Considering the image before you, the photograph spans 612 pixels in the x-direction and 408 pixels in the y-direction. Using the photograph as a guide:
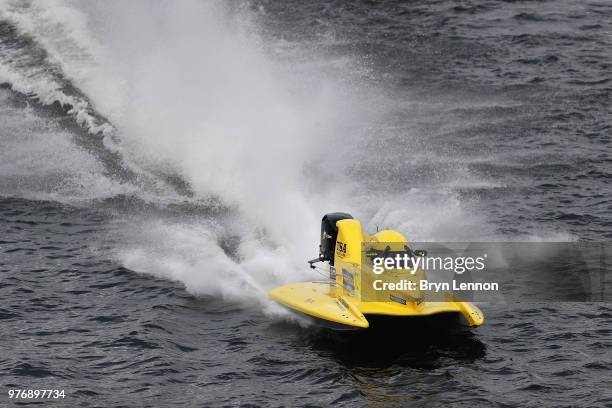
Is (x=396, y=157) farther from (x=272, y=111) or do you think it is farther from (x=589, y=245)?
(x=589, y=245)

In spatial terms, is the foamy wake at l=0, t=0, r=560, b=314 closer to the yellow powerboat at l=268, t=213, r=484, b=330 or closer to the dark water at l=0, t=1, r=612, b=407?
the dark water at l=0, t=1, r=612, b=407

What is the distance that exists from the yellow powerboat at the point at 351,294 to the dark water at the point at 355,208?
451 mm

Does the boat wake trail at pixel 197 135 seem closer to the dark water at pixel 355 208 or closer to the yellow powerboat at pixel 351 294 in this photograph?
the dark water at pixel 355 208

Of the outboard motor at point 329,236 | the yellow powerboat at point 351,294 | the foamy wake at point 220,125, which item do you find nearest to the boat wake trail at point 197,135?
the foamy wake at point 220,125

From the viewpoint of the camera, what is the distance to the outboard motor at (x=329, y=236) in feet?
65.3

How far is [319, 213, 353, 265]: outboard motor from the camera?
19.9m

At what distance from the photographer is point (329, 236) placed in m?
20.0

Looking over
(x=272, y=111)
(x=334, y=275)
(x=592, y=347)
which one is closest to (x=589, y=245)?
(x=592, y=347)

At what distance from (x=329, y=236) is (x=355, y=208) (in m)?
4.98

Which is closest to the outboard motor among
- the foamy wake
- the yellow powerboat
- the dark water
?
the yellow powerboat

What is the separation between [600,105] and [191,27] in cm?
1354

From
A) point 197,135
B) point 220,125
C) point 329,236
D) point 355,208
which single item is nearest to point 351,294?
point 329,236

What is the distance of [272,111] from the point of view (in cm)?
3041

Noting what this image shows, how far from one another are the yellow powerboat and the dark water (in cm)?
45
